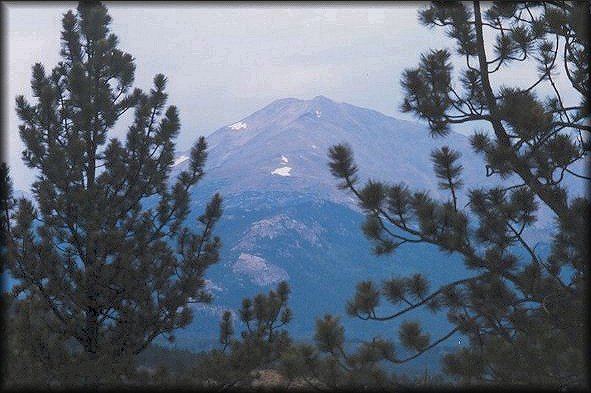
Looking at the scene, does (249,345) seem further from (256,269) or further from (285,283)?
(256,269)

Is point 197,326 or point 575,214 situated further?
point 197,326

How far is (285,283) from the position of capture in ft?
32.9

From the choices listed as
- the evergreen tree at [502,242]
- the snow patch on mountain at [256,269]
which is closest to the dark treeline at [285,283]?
the evergreen tree at [502,242]

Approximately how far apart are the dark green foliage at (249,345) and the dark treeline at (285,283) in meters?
0.02

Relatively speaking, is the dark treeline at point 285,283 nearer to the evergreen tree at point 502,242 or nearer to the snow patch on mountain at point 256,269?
the evergreen tree at point 502,242

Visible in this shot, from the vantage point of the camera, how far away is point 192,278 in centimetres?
1000

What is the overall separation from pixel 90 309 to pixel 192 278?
62.0 inches

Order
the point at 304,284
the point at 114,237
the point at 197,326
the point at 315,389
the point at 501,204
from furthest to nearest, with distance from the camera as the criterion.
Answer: the point at 304,284
the point at 197,326
the point at 114,237
the point at 501,204
the point at 315,389

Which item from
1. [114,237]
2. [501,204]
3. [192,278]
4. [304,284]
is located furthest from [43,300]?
[304,284]

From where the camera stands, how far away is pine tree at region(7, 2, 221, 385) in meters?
8.83

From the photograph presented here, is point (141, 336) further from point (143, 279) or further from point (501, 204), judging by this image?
point (501, 204)

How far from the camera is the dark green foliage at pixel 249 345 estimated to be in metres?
9.44

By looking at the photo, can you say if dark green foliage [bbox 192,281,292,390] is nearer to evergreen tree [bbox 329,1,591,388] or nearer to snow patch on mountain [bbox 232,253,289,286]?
evergreen tree [bbox 329,1,591,388]

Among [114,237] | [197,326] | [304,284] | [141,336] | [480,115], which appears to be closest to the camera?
[480,115]
